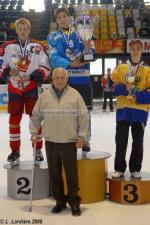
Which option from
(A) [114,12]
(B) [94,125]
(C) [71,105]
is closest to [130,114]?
(C) [71,105]

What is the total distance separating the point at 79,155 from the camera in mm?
4344

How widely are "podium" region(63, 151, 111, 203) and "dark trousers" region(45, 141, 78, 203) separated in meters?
0.31

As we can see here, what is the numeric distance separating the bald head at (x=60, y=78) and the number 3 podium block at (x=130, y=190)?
103cm

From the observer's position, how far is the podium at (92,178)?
4.08 meters

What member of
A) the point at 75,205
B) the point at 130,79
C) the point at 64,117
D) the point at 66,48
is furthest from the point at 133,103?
the point at 75,205

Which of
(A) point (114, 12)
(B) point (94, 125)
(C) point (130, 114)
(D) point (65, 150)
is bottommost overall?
(B) point (94, 125)

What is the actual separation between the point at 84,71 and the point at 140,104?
2.24 ft

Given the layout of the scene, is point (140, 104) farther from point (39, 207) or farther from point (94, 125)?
point (94, 125)

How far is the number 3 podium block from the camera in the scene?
13.2 ft

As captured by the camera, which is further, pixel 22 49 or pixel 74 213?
pixel 22 49

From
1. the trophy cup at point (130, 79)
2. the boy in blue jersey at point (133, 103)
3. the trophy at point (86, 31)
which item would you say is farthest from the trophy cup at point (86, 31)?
the trophy cup at point (130, 79)

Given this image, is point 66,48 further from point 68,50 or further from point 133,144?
point 133,144

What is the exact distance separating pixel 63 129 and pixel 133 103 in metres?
0.76

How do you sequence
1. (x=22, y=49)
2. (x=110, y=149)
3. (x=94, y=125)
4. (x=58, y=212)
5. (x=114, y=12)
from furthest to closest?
(x=114, y=12), (x=94, y=125), (x=110, y=149), (x=22, y=49), (x=58, y=212)
